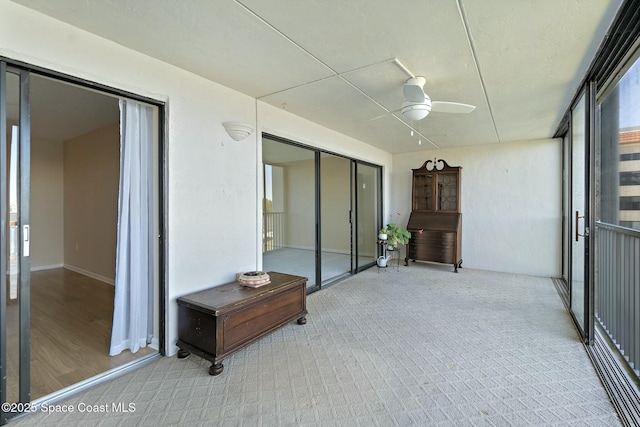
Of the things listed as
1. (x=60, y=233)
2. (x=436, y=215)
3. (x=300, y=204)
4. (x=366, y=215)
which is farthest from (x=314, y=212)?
(x=60, y=233)

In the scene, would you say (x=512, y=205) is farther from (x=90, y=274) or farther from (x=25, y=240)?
(x=90, y=274)

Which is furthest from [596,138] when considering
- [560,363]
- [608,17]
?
[560,363]

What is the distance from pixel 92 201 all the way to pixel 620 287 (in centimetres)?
649

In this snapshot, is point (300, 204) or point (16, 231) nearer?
point (16, 231)

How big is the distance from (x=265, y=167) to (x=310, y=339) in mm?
1912

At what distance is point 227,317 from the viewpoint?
2.17 meters

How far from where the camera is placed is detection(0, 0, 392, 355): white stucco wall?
1734mm

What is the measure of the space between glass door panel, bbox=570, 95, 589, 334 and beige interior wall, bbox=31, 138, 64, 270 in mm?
7730

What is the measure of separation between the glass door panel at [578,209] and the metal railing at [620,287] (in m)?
0.14

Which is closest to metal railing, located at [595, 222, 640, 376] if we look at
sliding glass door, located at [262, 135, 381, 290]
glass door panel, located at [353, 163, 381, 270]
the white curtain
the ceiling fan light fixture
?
the ceiling fan light fixture

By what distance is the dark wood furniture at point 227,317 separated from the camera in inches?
83.6

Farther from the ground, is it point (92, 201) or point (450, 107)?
point (450, 107)

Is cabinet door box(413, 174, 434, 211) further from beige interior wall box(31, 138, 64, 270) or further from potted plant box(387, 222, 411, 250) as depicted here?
beige interior wall box(31, 138, 64, 270)

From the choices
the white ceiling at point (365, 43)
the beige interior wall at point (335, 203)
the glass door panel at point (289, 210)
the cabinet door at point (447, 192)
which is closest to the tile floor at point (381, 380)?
the glass door panel at point (289, 210)
